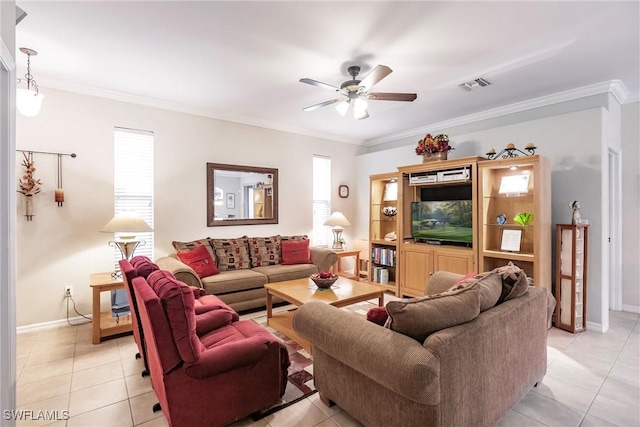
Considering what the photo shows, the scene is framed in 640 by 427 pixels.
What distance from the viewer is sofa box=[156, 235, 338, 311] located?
3656 mm

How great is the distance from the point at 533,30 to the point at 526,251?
7.85ft

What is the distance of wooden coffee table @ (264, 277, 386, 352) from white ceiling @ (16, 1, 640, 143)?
2.30 metres

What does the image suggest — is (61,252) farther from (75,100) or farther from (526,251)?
(526,251)

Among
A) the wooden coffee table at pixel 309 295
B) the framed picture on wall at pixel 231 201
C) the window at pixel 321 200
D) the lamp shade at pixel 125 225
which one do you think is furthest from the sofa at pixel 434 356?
the window at pixel 321 200

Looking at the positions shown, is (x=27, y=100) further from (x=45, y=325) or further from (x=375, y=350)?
(x=375, y=350)

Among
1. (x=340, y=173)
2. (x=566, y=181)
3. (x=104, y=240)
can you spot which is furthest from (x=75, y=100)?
(x=566, y=181)

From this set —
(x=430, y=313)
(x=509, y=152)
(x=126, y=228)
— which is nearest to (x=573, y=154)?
(x=509, y=152)

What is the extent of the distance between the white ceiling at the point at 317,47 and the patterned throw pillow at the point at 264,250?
2013 millimetres

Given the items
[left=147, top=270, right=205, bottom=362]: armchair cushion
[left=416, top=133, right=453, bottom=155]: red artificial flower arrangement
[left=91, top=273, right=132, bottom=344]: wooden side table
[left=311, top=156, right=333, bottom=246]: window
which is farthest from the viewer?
[left=311, top=156, right=333, bottom=246]: window

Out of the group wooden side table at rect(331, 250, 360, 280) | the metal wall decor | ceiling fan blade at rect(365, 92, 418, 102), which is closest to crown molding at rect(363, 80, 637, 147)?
the metal wall decor

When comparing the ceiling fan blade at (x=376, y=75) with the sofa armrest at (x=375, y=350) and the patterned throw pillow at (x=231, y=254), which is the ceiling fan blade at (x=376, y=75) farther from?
the patterned throw pillow at (x=231, y=254)

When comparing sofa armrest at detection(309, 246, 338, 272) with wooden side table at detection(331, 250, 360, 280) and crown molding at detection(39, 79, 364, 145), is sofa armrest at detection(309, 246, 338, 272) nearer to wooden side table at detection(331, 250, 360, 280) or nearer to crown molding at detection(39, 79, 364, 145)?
wooden side table at detection(331, 250, 360, 280)

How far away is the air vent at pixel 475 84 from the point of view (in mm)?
3499

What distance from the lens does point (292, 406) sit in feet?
6.84
